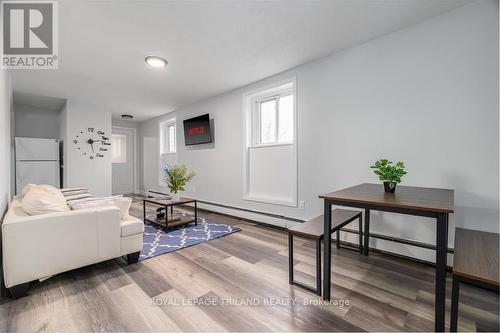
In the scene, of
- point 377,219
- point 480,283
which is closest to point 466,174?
Answer: point 377,219

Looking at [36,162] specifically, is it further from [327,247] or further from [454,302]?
[454,302]

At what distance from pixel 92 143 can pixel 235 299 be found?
492 cm

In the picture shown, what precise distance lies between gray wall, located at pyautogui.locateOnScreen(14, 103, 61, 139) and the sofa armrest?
4.73 metres

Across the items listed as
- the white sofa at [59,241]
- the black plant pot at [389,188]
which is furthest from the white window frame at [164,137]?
the black plant pot at [389,188]

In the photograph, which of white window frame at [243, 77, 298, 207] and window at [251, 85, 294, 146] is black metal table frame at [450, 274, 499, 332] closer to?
white window frame at [243, 77, 298, 207]

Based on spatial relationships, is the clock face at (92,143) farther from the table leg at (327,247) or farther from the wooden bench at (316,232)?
the table leg at (327,247)

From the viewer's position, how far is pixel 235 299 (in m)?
1.58

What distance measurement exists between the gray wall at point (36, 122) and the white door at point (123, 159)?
52.0 inches

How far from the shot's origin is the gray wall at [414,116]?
1817mm

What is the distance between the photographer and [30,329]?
1.28 meters

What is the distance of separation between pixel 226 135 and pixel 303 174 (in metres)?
1.76

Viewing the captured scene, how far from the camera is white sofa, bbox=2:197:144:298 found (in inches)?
61.0

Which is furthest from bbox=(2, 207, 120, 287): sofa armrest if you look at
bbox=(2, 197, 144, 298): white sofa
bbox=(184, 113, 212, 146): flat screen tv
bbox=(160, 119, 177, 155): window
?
bbox=(160, 119, 177, 155): window

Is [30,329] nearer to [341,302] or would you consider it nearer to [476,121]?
[341,302]
